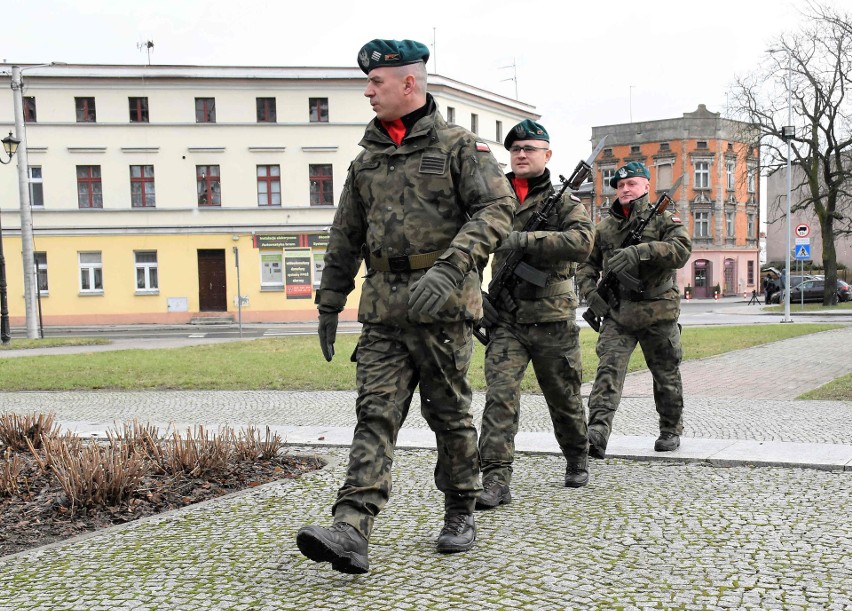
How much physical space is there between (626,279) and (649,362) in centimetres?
71

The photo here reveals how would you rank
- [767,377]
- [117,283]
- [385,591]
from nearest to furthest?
[385,591], [767,377], [117,283]

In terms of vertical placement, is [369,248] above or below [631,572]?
above

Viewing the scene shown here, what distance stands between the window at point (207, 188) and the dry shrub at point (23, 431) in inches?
1262

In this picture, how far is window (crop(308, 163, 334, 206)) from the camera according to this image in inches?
1519

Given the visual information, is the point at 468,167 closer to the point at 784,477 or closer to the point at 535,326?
the point at 535,326

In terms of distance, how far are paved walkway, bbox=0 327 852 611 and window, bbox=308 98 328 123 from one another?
107 ft

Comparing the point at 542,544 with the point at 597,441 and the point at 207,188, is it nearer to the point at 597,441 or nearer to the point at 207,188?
the point at 597,441

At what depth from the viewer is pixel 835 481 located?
18.2 feet

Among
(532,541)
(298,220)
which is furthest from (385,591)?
(298,220)

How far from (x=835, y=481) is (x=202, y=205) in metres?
35.0

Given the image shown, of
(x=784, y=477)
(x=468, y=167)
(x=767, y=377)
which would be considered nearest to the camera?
(x=468, y=167)

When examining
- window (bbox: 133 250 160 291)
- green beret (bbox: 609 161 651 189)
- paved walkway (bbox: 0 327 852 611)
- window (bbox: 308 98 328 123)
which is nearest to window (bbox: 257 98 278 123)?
window (bbox: 308 98 328 123)

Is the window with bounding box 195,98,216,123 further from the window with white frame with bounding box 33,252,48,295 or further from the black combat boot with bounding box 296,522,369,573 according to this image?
the black combat boot with bounding box 296,522,369,573

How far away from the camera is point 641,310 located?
6.46 metres
